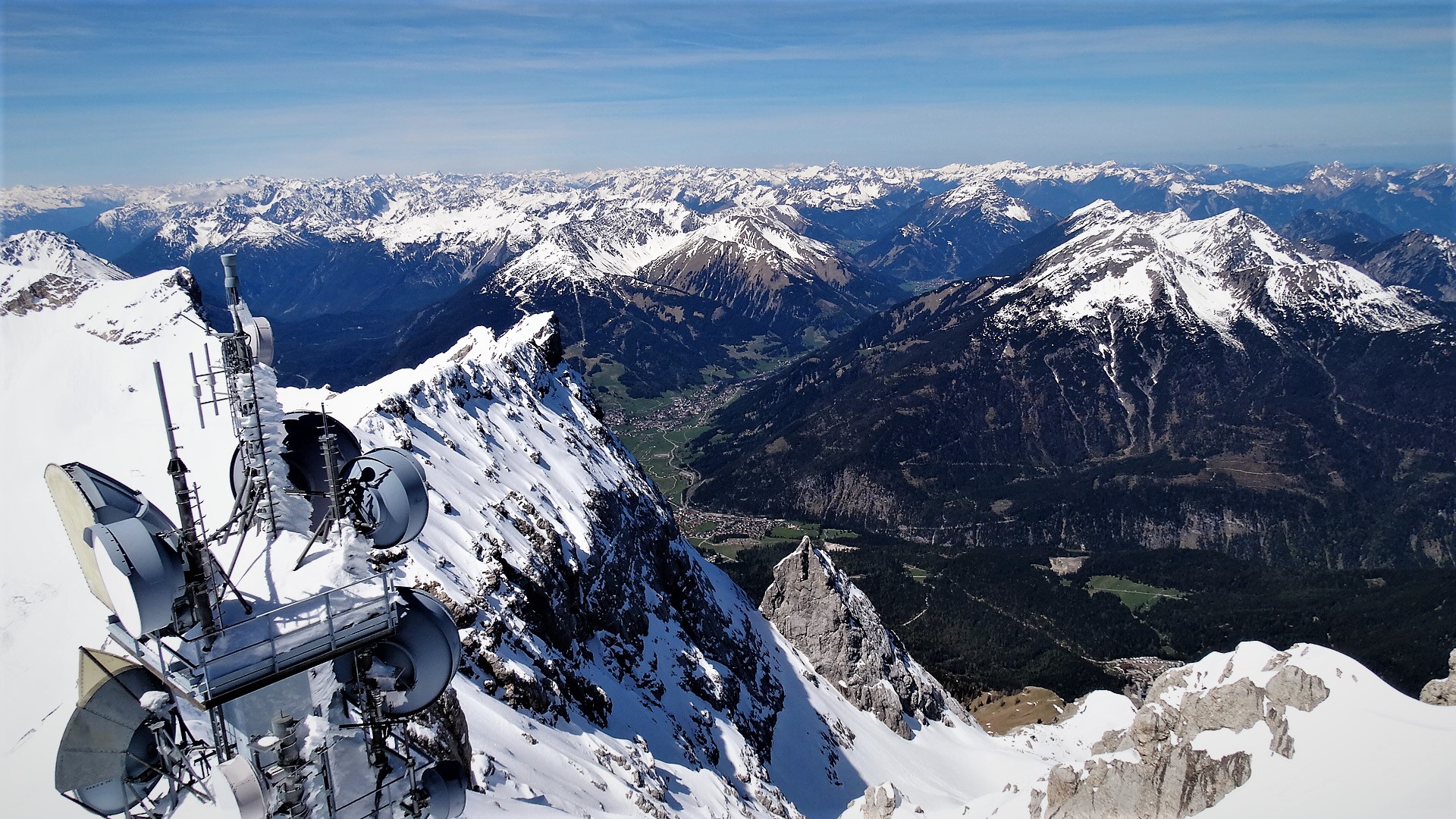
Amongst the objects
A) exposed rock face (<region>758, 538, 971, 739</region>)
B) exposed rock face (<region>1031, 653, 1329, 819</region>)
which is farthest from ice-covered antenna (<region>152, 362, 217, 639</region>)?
exposed rock face (<region>758, 538, 971, 739</region>)

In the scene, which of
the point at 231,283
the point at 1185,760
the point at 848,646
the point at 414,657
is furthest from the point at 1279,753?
the point at 848,646

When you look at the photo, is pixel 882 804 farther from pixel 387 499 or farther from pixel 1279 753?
pixel 387 499

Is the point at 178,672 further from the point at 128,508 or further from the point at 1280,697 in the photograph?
the point at 1280,697

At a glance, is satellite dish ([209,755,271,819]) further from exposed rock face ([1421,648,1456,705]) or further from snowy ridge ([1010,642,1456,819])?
exposed rock face ([1421,648,1456,705])

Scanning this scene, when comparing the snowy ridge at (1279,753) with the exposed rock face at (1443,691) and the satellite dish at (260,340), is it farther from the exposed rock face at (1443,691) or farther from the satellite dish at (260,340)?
the satellite dish at (260,340)

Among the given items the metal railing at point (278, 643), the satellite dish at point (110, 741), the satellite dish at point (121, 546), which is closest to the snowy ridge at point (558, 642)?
the metal railing at point (278, 643)

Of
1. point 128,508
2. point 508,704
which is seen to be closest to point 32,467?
point 508,704

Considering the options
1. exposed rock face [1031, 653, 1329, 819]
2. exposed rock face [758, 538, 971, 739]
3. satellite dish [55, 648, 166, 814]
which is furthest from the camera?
exposed rock face [758, 538, 971, 739]
